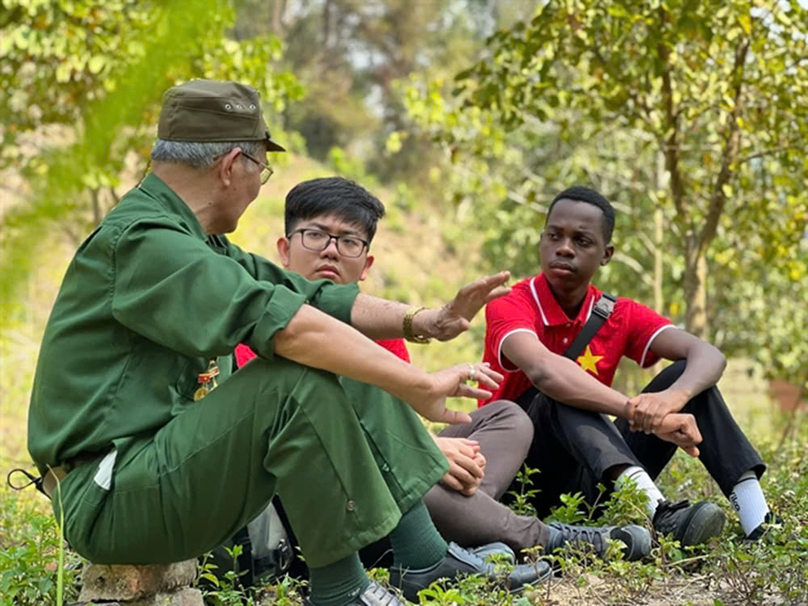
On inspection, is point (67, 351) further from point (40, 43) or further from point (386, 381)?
point (40, 43)

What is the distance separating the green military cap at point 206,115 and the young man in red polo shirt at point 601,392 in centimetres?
153

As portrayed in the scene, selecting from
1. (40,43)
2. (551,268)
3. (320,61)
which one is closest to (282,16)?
(320,61)

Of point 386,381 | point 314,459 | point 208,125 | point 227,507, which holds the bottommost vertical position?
point 227,507

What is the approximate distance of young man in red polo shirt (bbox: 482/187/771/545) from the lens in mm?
3840

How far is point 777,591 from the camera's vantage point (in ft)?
10.7

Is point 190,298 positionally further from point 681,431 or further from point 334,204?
point 681,431

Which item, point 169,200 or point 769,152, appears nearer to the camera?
point 169,200

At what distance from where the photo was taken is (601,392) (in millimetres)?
3916

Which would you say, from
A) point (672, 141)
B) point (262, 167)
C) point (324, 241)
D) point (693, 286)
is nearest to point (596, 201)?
point (324, 241)

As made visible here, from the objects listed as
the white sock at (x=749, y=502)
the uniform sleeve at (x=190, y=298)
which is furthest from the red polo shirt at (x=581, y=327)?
the uniform sleeve at (x=190, y=298)

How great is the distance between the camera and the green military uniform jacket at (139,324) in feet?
8.54

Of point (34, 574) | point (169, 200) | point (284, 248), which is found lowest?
point (34, 574)

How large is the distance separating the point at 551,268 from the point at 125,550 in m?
2.24

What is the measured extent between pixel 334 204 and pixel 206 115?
1177 millimetres
